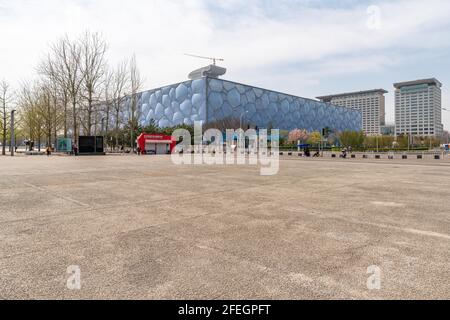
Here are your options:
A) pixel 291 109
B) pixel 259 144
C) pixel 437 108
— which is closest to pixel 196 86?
pixel 259 144

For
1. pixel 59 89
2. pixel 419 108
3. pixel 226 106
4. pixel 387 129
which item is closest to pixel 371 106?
pixel 387 129

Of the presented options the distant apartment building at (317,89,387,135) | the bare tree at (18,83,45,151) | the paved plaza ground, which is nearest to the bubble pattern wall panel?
the bare tree at (18,83,45,151)

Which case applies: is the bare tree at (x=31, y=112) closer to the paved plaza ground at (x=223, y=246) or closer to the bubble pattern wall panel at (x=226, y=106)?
the bubble pattern wall panel at (x=226, y=106)

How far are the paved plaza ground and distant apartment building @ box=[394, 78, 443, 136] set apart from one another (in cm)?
13646

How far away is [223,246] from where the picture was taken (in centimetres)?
430

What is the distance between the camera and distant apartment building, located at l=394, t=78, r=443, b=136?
123037mm

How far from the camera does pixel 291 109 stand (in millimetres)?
109438

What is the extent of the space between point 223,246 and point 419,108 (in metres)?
148

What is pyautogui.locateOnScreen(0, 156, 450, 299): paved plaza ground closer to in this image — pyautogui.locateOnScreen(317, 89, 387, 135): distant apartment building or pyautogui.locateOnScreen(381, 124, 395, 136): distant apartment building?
pyautogui.locateOnScreen(381, 124, 395, 136): distant apartment building

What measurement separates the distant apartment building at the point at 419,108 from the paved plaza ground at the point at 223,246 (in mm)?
136462

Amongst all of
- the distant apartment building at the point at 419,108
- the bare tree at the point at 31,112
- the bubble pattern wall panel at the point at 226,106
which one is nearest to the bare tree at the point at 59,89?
the bare tree at the point at 31,112

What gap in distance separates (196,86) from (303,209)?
82.4 meters

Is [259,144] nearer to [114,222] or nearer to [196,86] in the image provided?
[196,86]
